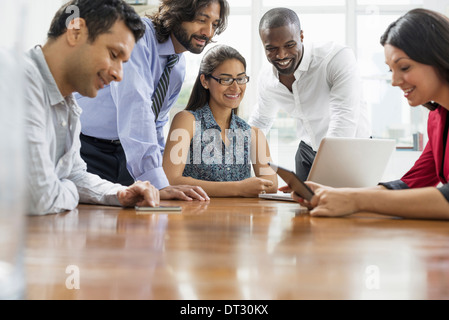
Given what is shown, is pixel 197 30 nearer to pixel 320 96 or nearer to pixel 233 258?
pixel 320 96

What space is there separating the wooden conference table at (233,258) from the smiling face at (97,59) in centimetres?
43

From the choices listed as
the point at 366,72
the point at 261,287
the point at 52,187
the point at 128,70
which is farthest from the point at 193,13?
the point at 366,72

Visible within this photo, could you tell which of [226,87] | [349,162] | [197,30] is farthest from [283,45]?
[349,162]

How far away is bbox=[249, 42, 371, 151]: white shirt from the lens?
9.27ft

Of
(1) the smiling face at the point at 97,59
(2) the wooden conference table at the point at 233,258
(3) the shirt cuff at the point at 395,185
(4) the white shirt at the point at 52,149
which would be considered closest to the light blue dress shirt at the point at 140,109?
(4) the white shirt at the point at 52,149

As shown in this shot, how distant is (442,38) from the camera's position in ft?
4.66

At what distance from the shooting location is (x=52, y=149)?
55.1 inches

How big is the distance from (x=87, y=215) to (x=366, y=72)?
5.15 meters

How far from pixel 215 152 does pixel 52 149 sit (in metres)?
1.19

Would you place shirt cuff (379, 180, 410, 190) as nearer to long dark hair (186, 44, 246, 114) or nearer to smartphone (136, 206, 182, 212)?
smartphone (136, 206, 182, 212)

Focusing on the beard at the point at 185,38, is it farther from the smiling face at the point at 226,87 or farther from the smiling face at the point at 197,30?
the smiling face at the point at 226,87

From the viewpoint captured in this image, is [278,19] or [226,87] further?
[278,19]

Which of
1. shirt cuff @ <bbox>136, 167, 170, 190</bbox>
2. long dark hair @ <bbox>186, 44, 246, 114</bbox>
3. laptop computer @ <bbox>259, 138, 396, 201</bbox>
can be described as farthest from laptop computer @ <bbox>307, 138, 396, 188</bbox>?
long dark hair @ <bbox>186, 44, 246, 114</bbox>
